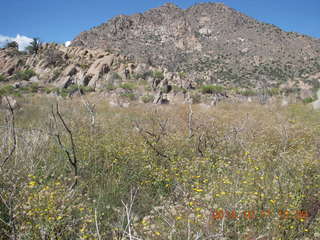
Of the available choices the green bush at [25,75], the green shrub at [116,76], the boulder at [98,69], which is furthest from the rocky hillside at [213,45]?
the green bush at [25,75]

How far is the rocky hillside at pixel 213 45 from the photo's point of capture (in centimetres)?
5641

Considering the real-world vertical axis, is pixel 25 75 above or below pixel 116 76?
below

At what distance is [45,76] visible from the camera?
86.8 feet

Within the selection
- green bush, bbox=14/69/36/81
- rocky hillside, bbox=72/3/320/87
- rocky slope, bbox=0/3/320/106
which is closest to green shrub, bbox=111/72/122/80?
rocky slope, bbox=0/3/320/106

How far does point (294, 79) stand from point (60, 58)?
48.9 metres

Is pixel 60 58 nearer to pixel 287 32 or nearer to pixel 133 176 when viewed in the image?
pixel 133 176

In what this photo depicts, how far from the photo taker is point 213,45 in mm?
75562

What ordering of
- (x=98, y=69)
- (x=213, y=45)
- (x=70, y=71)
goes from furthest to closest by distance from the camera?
(x=213, y=45), (x=70, y=71), (x=98, y=69)

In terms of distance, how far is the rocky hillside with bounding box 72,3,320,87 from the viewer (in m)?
56.4

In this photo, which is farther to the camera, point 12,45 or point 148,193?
point 12,45

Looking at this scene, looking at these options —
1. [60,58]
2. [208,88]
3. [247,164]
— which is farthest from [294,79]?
[247,164]

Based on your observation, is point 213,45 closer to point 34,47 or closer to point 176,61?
point 176,61
